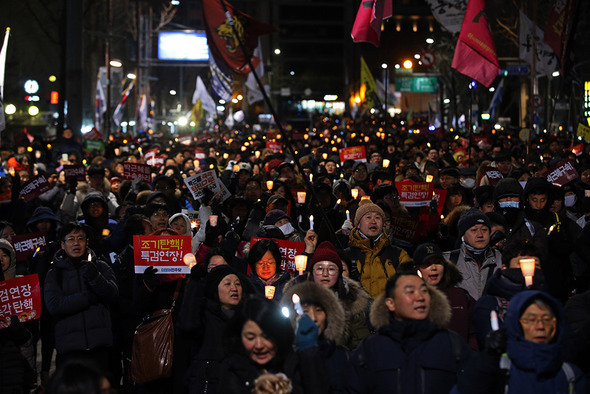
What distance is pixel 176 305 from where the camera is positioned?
6734 millimetres

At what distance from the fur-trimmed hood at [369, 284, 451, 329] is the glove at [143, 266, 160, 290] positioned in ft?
7.99

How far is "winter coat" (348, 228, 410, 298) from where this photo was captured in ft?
23.2

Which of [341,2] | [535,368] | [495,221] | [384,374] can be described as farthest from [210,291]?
[341,2]

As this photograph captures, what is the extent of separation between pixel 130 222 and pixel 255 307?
4167mm

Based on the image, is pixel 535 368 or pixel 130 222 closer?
pixel 535 368

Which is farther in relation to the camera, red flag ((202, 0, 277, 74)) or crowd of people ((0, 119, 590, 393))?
red flag ((202, 0, 277, 74))

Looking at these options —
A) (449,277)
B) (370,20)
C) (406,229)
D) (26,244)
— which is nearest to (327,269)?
(449,277)

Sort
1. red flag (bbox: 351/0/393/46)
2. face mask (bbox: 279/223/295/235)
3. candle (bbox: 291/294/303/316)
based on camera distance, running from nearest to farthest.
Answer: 1. candle (bbox: 291/294/303/316)
2. face mask (bbox: 279/223/295/235)
3. red flag (bbox: 351/0/393/46)

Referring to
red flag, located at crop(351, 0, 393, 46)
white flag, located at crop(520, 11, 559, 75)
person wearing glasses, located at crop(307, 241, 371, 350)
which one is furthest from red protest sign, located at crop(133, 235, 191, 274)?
white flag, located at crop(520, 11, 559, 75)

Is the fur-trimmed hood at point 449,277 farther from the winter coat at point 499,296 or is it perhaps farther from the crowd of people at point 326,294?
the winter coat at point 499,296

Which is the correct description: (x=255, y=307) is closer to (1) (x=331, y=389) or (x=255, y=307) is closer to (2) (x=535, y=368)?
(1) (x=331, y=389)

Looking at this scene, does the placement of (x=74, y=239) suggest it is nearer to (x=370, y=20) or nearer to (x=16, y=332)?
(x=16, y=332)

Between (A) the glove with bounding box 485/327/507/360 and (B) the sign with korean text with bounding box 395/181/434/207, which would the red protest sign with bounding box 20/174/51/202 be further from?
(A) the glove with bounding box 485/327/507/360

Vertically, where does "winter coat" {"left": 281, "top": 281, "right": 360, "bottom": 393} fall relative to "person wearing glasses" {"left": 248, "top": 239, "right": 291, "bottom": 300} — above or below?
below
